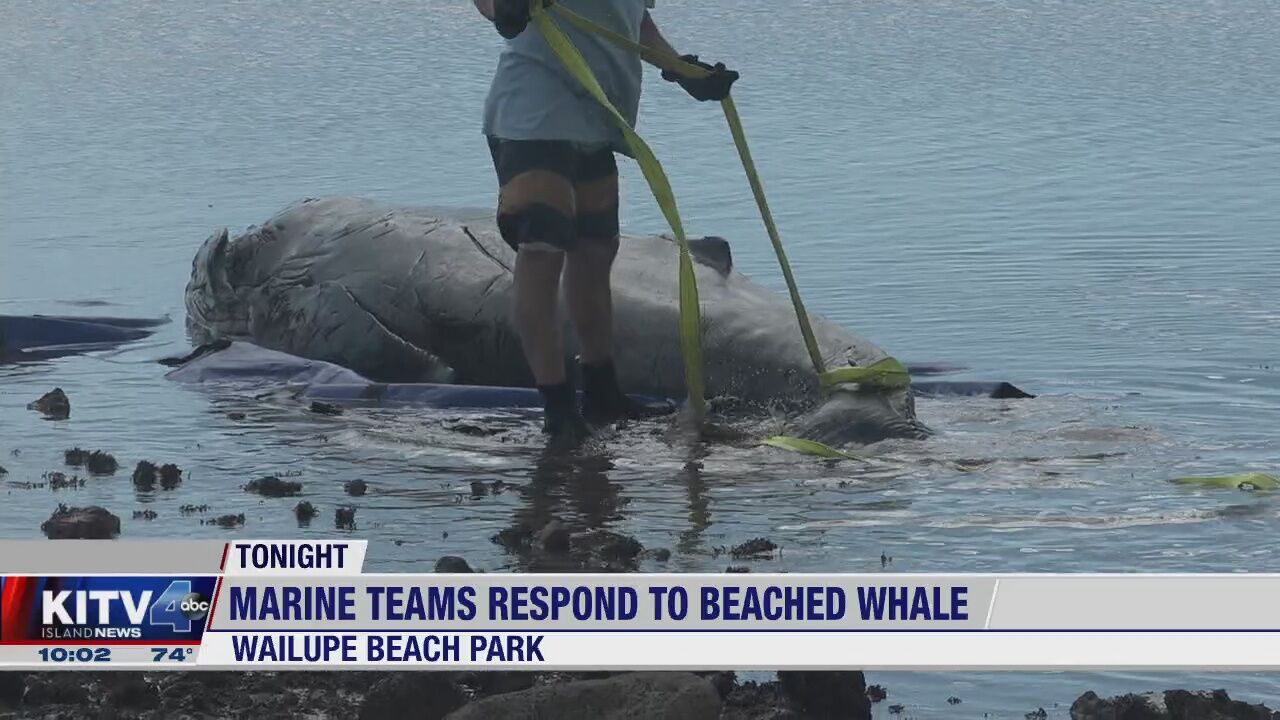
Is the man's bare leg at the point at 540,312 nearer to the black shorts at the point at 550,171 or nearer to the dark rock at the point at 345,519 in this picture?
the black shorts at the point at 550,171

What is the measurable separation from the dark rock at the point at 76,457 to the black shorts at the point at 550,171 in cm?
143

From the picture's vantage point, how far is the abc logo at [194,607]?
4750mm

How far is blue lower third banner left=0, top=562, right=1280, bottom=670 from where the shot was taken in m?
4.67

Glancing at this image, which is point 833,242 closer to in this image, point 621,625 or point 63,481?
point 63,481

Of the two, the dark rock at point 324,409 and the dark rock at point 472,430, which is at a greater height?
the dark rock at point 324,409

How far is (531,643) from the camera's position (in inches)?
186

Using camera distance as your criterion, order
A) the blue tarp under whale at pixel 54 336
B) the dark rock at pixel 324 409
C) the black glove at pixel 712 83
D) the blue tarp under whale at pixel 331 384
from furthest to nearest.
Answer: the blue tarp under whale at pixel 54 336 → the blue tarp under whale at pixel 331 384 → the dark rock at pixel 324 409 → the black glove at pixel 712 83

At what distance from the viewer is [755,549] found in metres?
5.90

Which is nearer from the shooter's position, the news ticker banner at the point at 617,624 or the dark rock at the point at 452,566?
the news ticker banner at the point at 617,624

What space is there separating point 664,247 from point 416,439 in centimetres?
145

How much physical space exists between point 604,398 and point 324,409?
0.96 metres

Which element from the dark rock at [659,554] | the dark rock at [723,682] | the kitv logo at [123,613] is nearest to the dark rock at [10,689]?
the kitv logo at [123,613]

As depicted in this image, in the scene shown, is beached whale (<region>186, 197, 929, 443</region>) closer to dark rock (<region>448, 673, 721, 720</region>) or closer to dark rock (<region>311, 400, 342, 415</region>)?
dark rock (<region>311, 400, 342, 415</region>)

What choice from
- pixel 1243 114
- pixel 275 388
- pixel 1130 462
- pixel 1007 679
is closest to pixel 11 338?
pixel 275 388
